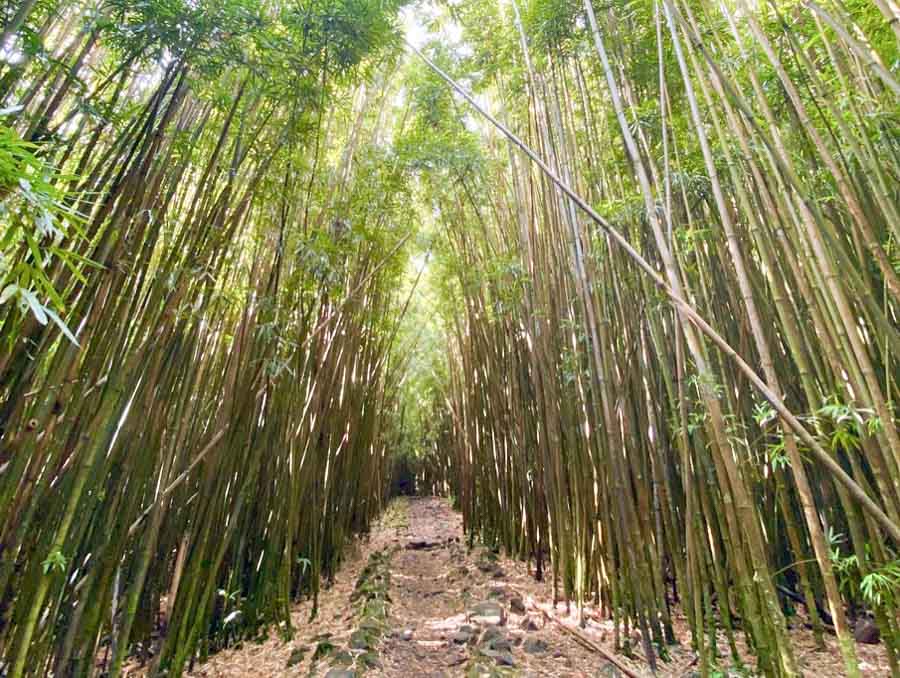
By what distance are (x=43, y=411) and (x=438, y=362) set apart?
7.15m

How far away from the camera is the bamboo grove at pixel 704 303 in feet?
4.33

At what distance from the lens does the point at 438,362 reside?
338 inches

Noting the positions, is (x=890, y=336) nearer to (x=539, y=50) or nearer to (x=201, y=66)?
(x=539, y=50)

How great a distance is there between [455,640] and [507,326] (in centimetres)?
217

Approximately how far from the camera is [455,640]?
2.47 m

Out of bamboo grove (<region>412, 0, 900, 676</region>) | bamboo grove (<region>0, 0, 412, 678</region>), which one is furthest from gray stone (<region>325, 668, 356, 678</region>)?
bamboo grove (<region>412, 0, 900, 676</region>)

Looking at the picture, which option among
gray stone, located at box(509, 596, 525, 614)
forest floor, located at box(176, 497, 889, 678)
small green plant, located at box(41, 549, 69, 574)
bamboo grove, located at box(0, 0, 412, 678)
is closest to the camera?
small green plant, located at box(41, 549, 69, 574)

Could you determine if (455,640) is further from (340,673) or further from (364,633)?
(340,673)

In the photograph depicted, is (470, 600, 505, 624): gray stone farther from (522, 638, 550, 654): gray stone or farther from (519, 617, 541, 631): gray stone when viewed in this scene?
(522, 638, 550, 654): gray stone

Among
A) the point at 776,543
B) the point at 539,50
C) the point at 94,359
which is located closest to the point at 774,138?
the point at 539,50

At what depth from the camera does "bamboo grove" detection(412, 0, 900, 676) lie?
1.32 metres

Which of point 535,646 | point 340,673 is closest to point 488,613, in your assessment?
point 535,646

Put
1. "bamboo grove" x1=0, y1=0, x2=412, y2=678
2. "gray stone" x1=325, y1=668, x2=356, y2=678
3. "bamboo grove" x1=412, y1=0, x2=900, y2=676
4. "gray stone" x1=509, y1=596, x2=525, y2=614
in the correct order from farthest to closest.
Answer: "gray stone" x1=509, y1=596, x2=525, y2=614 → "gray stone" x1=325, y1=668, x2=356, y2=678 → "bamboo grove" x1=0, y1=0, x2=412, y2=678 → "bamboo grove" x1=412, y1=0, x2=900, y2=676

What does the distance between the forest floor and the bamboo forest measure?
0.02 m
